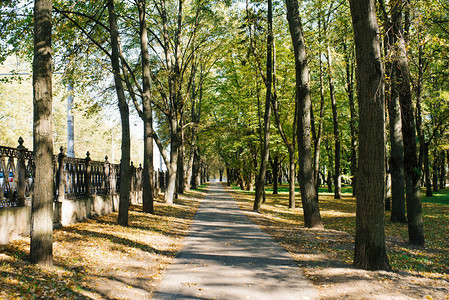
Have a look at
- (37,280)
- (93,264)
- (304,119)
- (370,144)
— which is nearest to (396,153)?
(304,119)

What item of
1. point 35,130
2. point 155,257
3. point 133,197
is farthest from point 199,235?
point 133,197

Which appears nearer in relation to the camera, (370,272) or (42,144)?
(42,144)

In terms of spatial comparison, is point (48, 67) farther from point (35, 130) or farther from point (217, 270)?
point (217, 270)

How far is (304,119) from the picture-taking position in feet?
37.5

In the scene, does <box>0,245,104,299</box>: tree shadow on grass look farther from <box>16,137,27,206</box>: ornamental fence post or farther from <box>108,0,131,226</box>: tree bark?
<box>108,0,131,226</box>: tree bark

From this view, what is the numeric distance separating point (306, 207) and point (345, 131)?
21.5 m

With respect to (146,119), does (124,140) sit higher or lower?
lower

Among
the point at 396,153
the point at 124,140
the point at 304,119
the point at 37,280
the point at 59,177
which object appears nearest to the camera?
the point at 37,280

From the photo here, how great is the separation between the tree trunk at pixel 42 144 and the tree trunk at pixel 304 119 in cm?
789

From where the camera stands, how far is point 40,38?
5812mm

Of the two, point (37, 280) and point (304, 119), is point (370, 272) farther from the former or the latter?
point (304, 119)

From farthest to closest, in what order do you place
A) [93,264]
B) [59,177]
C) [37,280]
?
[59,177] → [93,264] → [37,280]

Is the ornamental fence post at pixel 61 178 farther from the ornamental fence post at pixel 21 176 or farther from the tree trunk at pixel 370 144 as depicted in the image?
the tree trunk at pixel 370 144

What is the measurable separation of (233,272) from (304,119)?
6.68m
